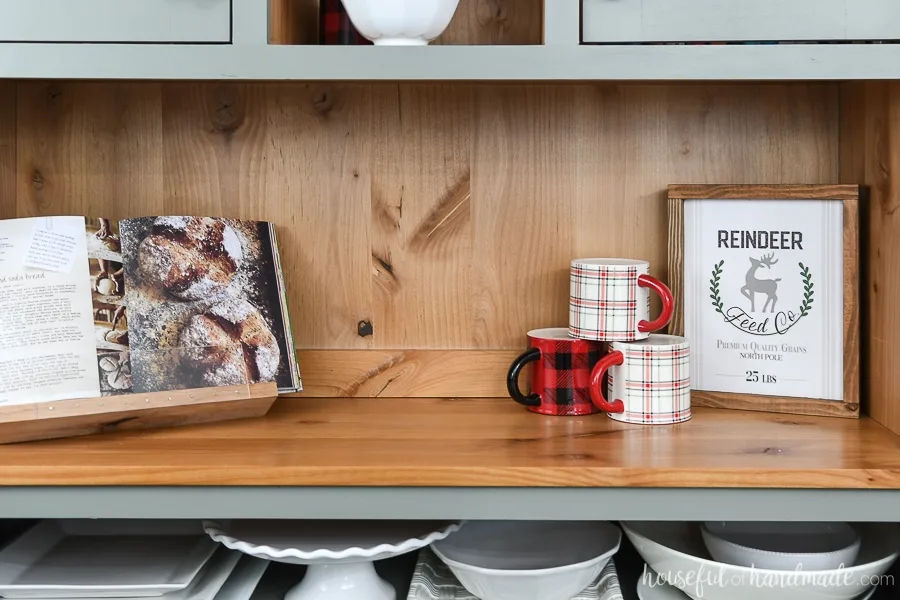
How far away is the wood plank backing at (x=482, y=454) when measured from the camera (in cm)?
95

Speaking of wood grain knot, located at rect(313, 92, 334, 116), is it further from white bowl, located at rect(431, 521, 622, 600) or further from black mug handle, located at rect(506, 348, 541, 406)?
Result: white bowl, located at rect(431, 521, 622, 600)

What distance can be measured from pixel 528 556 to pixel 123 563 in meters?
0.55

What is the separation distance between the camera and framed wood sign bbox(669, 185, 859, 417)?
47.2 inches

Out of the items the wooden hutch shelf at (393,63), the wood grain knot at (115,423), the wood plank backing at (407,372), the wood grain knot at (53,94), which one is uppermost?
the wood grain knot at (53,94)

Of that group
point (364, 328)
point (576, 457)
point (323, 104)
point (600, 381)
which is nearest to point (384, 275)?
point (364, 328)

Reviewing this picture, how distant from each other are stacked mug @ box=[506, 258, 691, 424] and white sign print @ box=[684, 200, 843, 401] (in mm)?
87

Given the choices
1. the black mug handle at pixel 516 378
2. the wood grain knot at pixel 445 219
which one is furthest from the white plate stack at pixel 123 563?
the wood grain knot at pixel 445 219

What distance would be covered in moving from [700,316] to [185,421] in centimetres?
75

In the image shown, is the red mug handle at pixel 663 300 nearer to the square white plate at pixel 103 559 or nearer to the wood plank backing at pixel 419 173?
the wood plank backing at pixel 419 173

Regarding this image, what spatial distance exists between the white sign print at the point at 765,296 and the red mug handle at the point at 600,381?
17 cm

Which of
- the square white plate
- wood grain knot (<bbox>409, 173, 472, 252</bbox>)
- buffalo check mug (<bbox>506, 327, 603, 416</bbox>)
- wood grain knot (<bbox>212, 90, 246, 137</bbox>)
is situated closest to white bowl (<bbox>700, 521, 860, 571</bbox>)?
buffalo check mug (<bbox>506, 327, 603, 416</bbox>)

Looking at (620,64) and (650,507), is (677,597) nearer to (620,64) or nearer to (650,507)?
(650,507)

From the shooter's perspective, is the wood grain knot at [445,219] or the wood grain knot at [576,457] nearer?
the wood grain knot at [576,457]

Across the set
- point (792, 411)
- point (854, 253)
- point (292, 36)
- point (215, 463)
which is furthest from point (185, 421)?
point (854, 253)
